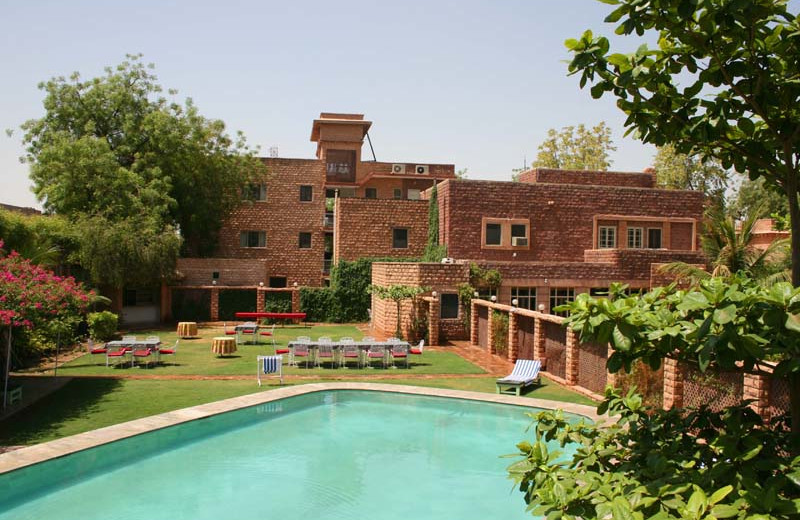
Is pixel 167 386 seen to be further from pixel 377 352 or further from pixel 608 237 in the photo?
pixel 608 237

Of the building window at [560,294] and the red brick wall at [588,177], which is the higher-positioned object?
the red brick wall at [588,177]

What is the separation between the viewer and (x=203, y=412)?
516 inches

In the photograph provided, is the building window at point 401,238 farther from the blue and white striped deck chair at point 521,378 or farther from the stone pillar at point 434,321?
the blue and white striped deck chair at point 521,378

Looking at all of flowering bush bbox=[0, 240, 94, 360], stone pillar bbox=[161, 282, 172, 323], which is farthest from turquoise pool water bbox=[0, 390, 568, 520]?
stone pillar bbox=[161, 282, 172, 323]

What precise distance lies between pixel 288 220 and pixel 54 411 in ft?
86.5

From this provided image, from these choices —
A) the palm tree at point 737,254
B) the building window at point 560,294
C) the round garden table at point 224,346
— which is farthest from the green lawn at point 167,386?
the palm tree at point 737,254

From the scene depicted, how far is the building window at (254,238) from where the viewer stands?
126 feet

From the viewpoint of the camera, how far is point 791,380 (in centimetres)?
342

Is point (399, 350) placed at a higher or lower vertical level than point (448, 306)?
lower

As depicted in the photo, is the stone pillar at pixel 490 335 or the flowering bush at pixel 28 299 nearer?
the flowering bush at pixel 28 299

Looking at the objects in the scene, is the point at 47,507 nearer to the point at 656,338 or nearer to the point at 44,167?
the point at 656,338

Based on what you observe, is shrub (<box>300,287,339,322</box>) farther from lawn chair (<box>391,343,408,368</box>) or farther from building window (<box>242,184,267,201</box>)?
lawn chair (<box>391,343,408,368</box>)

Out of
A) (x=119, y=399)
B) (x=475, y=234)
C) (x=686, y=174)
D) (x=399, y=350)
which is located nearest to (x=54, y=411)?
(x=119, y=399)

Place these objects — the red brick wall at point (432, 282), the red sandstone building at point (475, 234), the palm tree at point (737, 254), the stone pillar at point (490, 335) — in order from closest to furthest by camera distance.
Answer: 1. the stone pillar at point (490, 335)
2. the palm tree at point (737, 254)
3. the red brick wall at point (432, 282)
4. the red sandstone building at point (475, 234)
